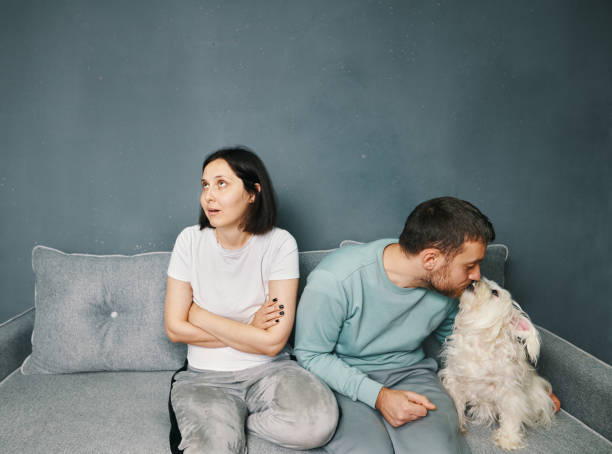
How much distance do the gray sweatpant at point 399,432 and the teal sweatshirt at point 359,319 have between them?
0.05 metres

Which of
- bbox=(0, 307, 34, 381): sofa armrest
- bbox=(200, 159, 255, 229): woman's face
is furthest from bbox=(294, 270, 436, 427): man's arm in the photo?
bbox=(0, 307, 34, 381): sofa armrest

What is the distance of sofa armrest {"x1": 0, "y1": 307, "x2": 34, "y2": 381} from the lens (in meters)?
1.64

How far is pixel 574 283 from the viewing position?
87.8 inches

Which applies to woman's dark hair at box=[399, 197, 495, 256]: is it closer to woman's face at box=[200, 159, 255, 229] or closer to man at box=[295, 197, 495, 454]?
man at box=[295, 197, 495, 454]

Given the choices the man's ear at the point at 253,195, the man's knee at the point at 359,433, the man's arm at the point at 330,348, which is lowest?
the man's knee at the point at 359,433

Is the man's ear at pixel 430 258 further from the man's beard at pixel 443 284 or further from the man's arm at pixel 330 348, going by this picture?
the man's arm at pixel 330 348

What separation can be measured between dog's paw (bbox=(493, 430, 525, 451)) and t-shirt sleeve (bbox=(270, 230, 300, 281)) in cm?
86

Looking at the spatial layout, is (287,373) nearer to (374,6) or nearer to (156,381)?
(156,381)

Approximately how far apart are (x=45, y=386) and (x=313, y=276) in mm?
1134

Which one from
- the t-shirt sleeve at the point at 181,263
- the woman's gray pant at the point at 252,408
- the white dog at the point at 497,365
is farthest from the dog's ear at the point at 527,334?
the t-shirt sleeve at the point at 181,263

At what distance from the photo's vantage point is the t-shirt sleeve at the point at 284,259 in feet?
4.84

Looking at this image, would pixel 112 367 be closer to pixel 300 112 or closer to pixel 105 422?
pixel 105 422

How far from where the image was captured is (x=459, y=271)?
1.32 m

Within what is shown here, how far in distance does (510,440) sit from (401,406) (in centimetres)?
38
